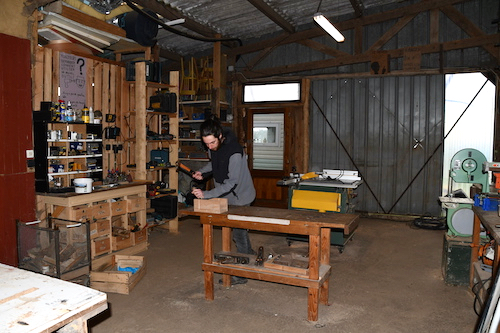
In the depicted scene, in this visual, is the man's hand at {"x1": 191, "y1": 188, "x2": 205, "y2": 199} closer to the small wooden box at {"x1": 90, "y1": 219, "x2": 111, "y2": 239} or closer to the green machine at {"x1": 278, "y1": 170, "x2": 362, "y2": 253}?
the small wooden box at {"x1": 90, "y1": 219, "x2": 111, "y2": 239}

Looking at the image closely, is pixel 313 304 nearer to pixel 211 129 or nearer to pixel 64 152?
pixel 211 129

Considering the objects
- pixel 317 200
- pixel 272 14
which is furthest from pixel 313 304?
pixel 272 14

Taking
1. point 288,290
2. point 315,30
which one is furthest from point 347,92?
point 288,290

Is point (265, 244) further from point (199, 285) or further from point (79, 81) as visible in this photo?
point (79, 81)

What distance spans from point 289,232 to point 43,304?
82.5 inches

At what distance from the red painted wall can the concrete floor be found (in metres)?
1.42

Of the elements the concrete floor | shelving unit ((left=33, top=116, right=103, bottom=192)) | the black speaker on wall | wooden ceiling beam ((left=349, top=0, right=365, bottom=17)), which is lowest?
the concrete floor

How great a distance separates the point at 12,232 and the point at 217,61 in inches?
194

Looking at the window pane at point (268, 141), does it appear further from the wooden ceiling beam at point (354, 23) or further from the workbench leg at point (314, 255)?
the workbench leg at point (314, 255)

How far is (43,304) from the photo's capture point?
67.1 inches

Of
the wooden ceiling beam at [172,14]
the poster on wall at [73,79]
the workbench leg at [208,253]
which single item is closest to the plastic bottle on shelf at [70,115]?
the poster on wall at [73,79]

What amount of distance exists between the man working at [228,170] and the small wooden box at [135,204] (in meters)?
1.53

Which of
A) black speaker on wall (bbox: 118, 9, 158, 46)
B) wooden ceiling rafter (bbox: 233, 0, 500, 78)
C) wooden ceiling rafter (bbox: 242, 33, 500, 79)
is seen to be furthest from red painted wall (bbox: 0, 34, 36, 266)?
wooden ceiling rafter (bbox: 233, 0, 500, 78)

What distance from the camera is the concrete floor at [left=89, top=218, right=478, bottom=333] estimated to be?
10.9 feet
